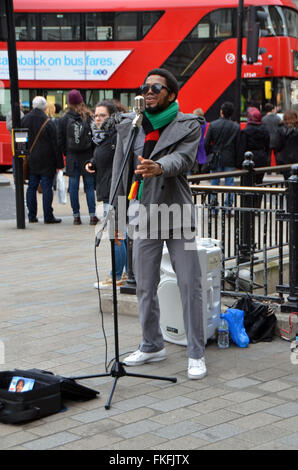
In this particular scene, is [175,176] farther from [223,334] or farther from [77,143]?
[77,143]

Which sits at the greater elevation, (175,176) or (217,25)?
(217,25)

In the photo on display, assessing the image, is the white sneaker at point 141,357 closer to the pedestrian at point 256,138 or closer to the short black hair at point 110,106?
the short black hair at point 110,106

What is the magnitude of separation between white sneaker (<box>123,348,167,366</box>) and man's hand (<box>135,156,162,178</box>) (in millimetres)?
1378

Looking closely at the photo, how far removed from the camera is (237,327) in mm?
5633

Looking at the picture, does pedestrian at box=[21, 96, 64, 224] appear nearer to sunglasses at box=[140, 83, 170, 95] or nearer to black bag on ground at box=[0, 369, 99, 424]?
sunglasses at box=[140, 83, 170, 95]

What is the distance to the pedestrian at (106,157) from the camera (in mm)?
7125

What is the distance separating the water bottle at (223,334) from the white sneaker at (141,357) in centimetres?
51

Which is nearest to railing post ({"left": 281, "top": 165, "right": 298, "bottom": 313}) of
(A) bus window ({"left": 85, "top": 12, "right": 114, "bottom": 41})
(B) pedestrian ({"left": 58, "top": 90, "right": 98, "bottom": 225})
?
(B) pedestrian ({"left": 58, "top": 90, "right": 98, "bottom": 225})

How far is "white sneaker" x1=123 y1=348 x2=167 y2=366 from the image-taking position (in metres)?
5.15

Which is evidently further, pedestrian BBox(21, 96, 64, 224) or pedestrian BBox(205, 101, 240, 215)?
pedestrian BBox(205, 101, 240, 215)

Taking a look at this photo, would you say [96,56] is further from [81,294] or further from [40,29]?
[81,294]

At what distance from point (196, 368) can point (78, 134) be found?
7396 millimetres

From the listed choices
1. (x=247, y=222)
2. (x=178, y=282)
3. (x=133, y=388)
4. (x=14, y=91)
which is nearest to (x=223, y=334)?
(x=178, y=282)

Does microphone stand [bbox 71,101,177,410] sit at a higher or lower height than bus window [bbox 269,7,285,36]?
lower
